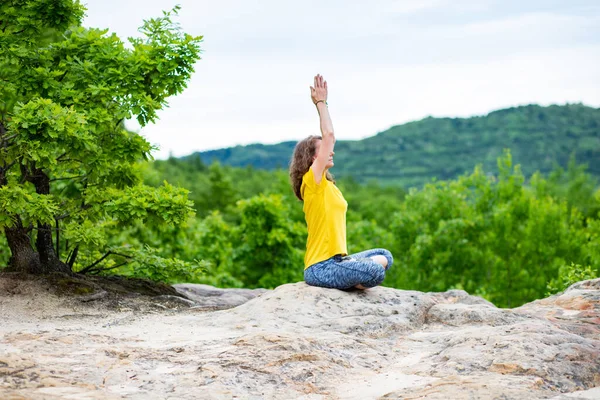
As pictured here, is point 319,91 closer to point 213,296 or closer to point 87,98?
point 87,98

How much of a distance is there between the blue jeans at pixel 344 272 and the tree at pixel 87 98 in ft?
6.47

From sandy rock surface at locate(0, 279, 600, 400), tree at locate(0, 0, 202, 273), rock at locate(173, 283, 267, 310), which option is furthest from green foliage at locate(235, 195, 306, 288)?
sandy rock surface at locate(0, 279, 600, 400)

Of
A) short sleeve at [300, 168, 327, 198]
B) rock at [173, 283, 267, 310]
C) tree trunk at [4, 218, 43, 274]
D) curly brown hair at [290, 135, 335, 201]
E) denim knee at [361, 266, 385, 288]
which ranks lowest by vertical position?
rock at [173, 283, 267, 310]

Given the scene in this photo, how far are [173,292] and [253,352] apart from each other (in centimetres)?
394

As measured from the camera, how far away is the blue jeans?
7.57m

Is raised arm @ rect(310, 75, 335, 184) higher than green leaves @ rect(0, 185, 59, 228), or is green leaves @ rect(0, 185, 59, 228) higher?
raised arm @ rect(310, 75, 335, 184)

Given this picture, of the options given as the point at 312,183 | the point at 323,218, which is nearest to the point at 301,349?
the point at 323,218

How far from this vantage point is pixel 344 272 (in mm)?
7574

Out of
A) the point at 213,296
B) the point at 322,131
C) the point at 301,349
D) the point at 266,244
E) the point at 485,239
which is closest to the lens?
the point at 301,349

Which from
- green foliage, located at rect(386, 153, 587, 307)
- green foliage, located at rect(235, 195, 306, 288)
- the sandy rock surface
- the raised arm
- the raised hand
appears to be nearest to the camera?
the sandy rock surface

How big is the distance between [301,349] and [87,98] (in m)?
4.57

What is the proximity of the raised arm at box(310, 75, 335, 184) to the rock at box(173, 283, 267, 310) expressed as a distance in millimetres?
2476

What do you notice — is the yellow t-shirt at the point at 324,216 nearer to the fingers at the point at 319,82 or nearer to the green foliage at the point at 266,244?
the fingers at the point at 319,82

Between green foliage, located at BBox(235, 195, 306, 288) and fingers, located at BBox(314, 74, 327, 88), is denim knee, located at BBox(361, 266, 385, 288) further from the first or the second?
green foliage, located at BBox(235, 195, 306, 288)
